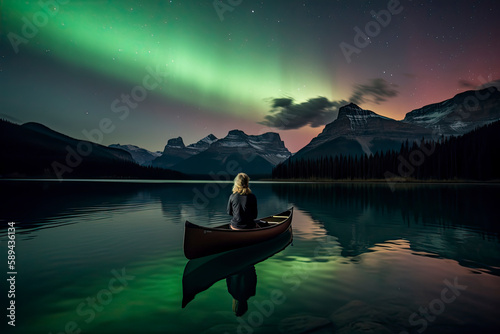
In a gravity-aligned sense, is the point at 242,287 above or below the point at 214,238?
below

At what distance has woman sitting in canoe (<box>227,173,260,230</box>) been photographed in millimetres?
13453

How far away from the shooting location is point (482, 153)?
125 m

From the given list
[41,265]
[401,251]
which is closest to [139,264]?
[41,265]

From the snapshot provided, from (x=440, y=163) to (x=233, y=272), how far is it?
522 feet

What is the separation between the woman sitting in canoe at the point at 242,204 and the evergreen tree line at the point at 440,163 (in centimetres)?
15495

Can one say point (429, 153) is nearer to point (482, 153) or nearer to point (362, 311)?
point (482, 153)

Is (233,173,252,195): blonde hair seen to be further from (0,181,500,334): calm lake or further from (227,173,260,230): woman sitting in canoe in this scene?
(0,181,500,334): calm lake

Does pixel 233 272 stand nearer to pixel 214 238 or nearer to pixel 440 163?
pixel 214 238

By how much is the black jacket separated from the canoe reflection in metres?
1.68

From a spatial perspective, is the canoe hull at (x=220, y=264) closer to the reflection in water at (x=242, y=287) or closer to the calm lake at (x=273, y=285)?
the calm lake at (x=273, y=285)

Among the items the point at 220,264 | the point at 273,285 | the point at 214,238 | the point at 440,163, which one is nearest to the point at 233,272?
the point at 220,264

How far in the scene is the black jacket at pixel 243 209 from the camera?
1355cm

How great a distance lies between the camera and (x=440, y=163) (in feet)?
446

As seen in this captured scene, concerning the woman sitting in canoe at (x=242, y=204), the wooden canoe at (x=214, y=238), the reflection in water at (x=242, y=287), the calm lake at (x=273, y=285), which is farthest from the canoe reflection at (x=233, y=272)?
the woman sitting in canoe at (x=242, y=204)
